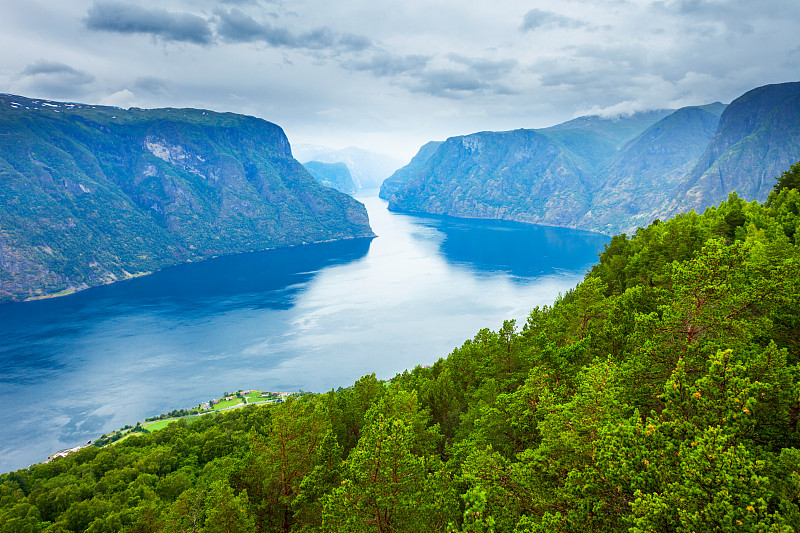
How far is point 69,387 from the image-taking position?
12656 cm

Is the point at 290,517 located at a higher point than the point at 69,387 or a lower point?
higher

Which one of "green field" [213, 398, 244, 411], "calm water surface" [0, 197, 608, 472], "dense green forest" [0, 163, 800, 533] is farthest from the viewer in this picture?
"calm water surface" [0, 197, 608, 472]

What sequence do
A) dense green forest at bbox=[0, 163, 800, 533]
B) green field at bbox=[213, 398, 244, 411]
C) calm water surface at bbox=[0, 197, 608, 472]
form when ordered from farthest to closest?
calm water surface at bbox=[0, 197, 608, 472] → green field at bbox=[213, 398, 244, 411] → dense green forest at bbox=[0, 163, 800, 533]

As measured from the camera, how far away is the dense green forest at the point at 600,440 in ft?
40.4

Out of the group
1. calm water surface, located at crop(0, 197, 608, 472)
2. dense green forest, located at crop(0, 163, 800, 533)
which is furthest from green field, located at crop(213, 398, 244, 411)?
dense green forest, located at crop(0, 163, 800, 533)

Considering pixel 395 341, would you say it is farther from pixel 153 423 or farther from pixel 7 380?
pixel 7 380

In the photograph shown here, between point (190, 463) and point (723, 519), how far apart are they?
6796cm

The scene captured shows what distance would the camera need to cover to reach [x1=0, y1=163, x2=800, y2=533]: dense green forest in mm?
12305

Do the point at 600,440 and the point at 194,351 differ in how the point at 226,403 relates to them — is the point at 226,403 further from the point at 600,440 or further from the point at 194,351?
the point at 600,440

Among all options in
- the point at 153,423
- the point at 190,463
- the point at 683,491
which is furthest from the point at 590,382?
the point at 153,423

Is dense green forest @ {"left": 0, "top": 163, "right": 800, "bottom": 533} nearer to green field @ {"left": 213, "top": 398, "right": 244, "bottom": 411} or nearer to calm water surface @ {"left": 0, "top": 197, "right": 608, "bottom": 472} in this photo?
green field @ {"left": 213, "top": 398, "right": 244, "bottom": 411}

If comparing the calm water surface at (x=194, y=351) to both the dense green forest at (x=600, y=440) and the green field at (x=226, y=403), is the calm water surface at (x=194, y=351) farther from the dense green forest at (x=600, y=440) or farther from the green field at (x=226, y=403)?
the dense green forest at (x=600, y=440)

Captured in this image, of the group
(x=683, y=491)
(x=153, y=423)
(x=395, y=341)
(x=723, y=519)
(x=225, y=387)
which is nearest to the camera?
(x=723, y=519)

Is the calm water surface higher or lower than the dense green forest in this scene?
lower
